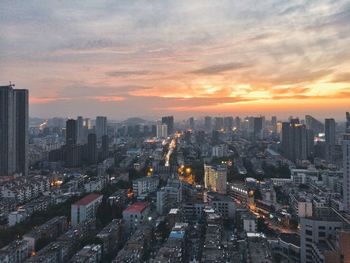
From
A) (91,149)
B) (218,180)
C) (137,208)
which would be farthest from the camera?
(91,149)

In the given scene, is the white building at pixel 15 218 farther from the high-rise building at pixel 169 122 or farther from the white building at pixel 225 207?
the high-rise building at pixel 169 122

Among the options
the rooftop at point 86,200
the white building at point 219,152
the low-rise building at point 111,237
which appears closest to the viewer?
the low-rise building at point 111,237

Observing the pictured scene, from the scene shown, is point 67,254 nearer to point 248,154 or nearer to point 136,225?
point 136,225

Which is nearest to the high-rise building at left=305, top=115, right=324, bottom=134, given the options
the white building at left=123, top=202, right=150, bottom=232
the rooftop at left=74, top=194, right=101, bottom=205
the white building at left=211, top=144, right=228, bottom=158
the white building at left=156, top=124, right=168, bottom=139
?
the white building at left=156, top=124, right=168, bottom=139

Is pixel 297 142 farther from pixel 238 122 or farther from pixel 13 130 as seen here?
pixel 238 122

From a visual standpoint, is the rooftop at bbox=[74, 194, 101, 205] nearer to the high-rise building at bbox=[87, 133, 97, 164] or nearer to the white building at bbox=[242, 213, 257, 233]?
the white building at bbox=[242, 213, 257, 233]

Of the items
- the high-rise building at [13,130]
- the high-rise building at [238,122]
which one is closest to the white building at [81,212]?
the high-rise building at [13,130]

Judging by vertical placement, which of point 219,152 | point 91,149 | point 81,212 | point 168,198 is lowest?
point 81,212

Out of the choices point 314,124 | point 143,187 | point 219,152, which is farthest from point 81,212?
point 314,124

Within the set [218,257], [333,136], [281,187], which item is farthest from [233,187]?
[333,136]
